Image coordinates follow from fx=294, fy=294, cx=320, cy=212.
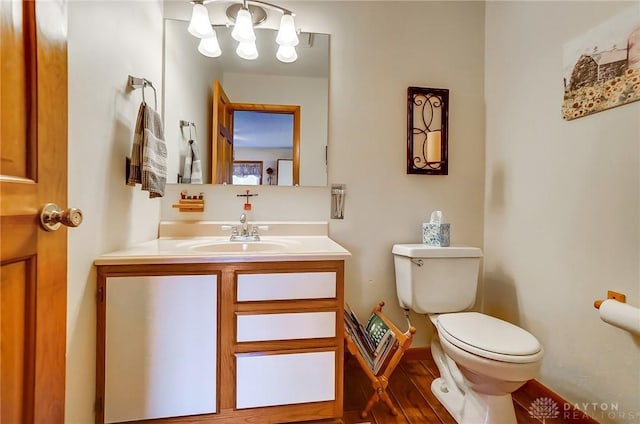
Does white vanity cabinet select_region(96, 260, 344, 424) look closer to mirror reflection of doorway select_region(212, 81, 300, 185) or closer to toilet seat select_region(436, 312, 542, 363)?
toilet seat select_region(436, 312, 542, 363)

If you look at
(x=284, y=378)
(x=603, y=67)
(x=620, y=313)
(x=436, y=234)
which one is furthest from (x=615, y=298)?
(x=284, y=378)

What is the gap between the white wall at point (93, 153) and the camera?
965mm

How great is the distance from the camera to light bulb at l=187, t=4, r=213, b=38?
60.1 inches

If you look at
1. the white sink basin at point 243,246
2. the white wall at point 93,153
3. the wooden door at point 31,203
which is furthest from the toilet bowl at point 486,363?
the white wall at point 93,153

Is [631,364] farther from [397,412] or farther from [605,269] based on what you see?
[397,412]

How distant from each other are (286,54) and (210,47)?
1.38 feet

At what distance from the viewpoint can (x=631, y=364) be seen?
43.0 inches

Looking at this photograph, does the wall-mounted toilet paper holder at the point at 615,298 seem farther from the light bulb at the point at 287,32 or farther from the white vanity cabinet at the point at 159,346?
the light bulb at the point at 287,32

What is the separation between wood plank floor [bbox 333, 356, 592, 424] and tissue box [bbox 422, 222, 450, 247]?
2.47ft

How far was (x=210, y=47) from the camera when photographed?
5.37 feet

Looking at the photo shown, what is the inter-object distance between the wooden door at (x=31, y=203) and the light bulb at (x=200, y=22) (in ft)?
3.25

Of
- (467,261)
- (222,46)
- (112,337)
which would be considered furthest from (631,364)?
(222,46)

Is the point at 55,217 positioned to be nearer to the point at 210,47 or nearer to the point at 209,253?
the point at 209,253

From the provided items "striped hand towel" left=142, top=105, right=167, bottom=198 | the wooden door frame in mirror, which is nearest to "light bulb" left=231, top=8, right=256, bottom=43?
the wooden door frame in mirror
